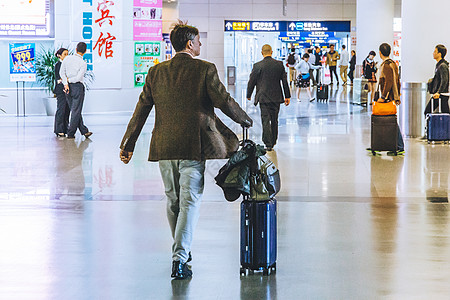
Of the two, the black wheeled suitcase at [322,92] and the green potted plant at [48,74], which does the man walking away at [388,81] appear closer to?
the green potted plant at [48,74]

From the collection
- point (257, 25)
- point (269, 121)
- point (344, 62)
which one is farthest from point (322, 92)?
point (257, 25)

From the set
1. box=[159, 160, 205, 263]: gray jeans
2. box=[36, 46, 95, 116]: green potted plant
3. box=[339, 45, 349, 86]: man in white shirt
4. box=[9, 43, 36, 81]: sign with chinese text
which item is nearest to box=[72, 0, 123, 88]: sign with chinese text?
box=[36, 46, 95, 116]: green potted plant

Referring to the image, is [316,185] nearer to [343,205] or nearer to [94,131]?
[343,205]

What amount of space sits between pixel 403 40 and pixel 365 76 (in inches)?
380

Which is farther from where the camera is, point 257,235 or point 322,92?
point 322,92

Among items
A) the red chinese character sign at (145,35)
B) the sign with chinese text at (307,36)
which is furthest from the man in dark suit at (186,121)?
the sign with chinese text at (307,36)

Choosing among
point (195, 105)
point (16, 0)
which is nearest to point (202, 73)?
point (195, 105)

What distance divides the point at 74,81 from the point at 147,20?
806 cm

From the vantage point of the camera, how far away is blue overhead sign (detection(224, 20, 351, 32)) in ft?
140

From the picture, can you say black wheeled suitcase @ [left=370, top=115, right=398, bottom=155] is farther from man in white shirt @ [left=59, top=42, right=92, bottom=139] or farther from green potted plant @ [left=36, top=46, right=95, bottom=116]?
green potted plant @ [left=36, top=46, right=95, bottom=116]

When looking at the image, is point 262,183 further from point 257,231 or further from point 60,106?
point 60,106

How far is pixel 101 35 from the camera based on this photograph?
2145 centimetres

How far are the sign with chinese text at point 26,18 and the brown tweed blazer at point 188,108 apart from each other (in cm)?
1635

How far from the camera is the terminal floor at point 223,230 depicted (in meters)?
5.25
